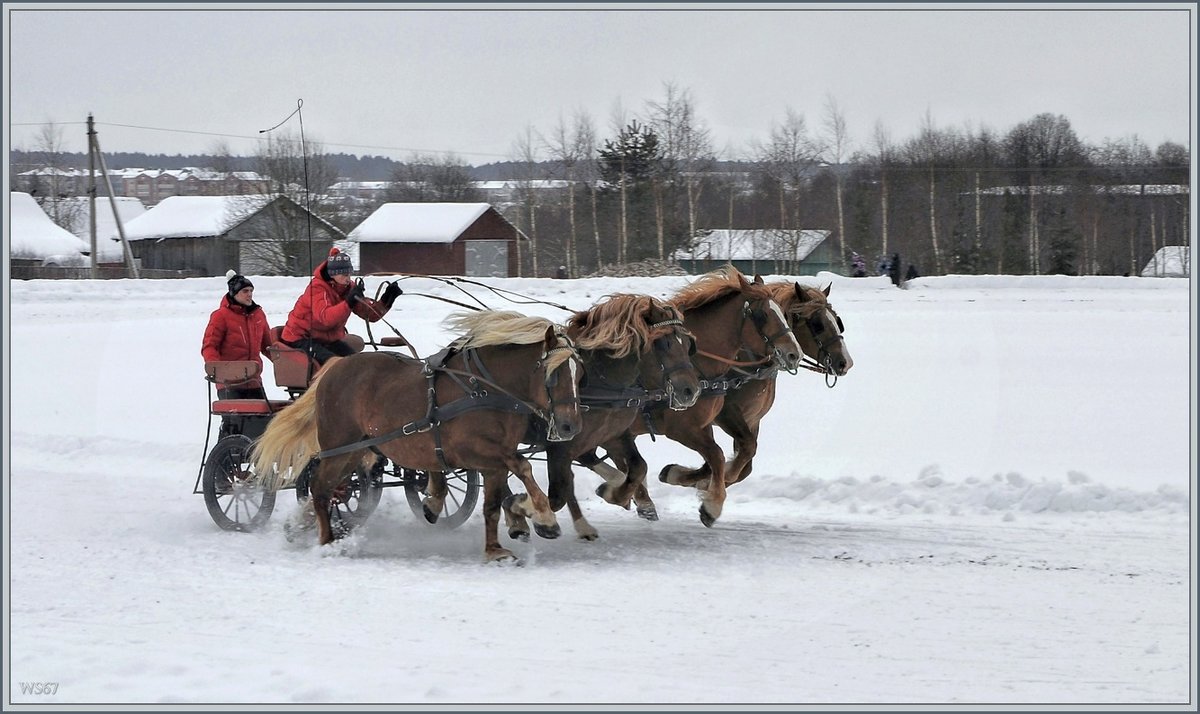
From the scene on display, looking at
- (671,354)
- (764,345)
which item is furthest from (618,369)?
(764,345)

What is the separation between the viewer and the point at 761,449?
11656mm

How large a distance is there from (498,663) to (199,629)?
160 cm

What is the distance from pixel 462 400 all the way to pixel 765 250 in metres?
27.2

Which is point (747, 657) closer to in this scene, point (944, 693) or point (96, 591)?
point (944, 693)

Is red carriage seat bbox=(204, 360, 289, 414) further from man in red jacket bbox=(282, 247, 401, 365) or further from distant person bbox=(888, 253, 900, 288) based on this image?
distant person bbox=(888, 253, 900, 288)

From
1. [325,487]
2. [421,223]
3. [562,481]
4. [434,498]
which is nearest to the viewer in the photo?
[562,481]

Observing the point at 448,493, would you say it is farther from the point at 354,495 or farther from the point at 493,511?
the point at 493,511

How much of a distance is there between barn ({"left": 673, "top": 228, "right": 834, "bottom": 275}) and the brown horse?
76.3 feet

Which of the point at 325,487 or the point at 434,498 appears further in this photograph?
the point at 434,498

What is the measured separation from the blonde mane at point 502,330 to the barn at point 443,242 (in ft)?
94.6

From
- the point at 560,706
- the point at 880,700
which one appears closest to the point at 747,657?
the point at 880,700

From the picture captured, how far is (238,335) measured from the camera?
9.13m

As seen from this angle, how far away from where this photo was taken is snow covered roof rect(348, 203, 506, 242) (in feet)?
122

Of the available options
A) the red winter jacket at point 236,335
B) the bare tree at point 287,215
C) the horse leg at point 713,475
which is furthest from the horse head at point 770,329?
the bare tree at point 287,215
